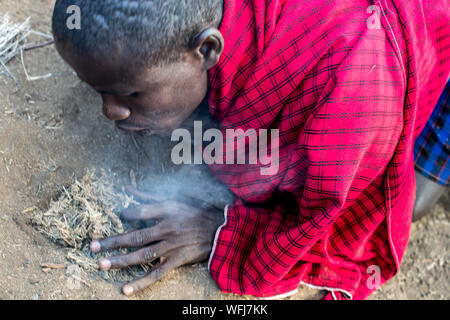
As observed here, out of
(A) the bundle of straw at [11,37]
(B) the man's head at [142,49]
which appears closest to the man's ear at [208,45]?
(B) the man's head at [142,49]

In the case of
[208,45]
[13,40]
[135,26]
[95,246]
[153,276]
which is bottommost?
[153,276]

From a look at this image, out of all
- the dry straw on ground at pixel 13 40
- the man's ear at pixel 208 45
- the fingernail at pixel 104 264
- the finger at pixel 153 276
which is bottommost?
the finger at pixel 153 276

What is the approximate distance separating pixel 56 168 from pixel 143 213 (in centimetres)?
35

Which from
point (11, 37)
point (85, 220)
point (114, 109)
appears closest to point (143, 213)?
point (85, 220)

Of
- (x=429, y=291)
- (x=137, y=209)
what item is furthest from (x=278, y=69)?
(x=429, y=291)

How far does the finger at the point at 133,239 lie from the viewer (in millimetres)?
1532

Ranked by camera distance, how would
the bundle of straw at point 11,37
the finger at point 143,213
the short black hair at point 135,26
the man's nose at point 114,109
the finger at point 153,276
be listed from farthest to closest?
1. the bundle of straw at point 11,37
2. the finger at point 143,213
3. the finger at point 153,276
4. the man's nose at point 114,109
5. the short black hair at point 135,26

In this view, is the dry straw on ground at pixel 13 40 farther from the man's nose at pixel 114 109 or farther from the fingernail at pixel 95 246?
the fingernail at pixel 95 246

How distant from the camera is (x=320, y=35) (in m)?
1.36

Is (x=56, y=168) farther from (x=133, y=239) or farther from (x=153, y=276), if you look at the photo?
(x=153, y=276)

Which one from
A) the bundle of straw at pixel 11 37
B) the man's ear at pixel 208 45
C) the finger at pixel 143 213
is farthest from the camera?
the bundle of straw at pixel 11 37

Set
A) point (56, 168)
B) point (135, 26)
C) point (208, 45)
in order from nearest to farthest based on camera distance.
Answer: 1. point (135, 26)
2. point (208, 45)
3. point (56, 168)

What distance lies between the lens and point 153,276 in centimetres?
155

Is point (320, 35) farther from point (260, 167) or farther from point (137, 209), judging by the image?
point (137, 209)
